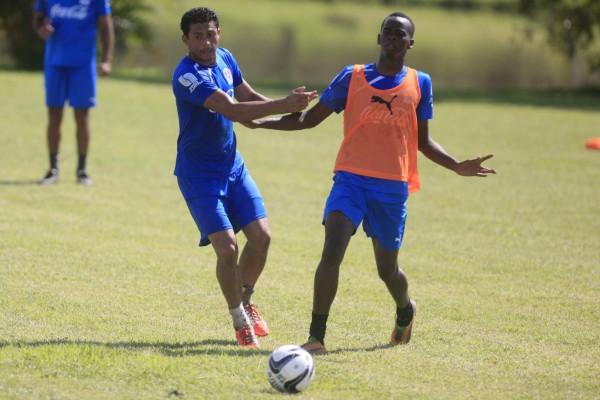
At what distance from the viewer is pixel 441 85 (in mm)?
27250

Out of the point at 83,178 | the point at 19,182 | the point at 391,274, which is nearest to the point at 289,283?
the point at 391,274

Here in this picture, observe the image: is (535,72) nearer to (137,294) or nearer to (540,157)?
(540,157)

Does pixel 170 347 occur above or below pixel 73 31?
below

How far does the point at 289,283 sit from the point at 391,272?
206cm

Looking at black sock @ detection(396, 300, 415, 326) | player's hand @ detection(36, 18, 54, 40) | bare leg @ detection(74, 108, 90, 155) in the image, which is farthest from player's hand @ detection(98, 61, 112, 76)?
black sock @ detection(396, 300, 415, 326)

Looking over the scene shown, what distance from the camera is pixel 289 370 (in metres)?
5.68

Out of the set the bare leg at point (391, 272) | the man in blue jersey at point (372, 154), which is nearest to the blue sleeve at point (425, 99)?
the man in blue jersey at point (372, 154)

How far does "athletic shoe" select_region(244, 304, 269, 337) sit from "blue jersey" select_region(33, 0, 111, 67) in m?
6.46

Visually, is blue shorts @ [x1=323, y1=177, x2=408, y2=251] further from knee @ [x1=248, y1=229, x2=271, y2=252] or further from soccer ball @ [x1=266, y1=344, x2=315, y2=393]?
soccer ball @ [x1=266, y1=344, x2=315, y2=393]

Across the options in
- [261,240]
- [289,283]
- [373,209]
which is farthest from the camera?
[289,283]

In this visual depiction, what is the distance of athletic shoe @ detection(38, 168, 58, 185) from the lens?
1280 cm

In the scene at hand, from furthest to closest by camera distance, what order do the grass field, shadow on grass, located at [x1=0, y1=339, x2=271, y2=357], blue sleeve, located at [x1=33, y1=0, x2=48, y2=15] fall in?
blue sleeve, located at [x1=33, y1=0, x2=48, y2=15], shadow on grass, located at [x1=0, y1=339, x2=271, y2=357], the grass field

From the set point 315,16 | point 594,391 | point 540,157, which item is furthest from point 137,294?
point 315,16

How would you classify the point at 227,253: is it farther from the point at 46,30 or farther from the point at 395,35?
the point at 46,30
